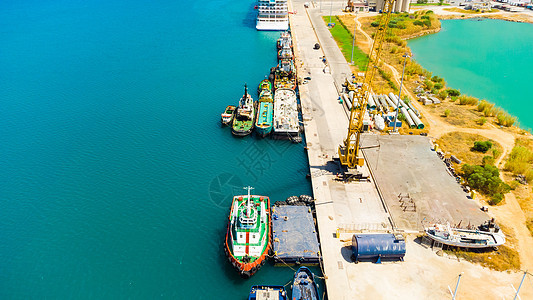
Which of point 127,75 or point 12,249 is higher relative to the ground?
point 127,75

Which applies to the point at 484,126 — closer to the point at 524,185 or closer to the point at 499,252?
the point at 524,185

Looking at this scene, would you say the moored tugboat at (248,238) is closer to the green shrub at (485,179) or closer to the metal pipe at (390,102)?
the green shrub at (485,179)

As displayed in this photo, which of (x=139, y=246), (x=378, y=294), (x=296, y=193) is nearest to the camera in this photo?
(x=378, y=294)

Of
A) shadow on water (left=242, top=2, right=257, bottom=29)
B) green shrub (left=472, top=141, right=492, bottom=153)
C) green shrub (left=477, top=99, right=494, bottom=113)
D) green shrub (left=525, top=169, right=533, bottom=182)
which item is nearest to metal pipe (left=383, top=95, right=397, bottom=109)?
green shrub (left=477, top=99, right=494, bottom=113)

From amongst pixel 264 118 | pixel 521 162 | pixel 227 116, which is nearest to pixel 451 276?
pixel 521 162


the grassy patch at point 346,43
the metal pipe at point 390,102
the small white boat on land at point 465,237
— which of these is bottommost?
the small white boat on land at point 465,237

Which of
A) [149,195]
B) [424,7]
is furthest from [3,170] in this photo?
[424,7]

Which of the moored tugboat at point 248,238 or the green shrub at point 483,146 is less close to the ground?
the green shrub at point 483,146

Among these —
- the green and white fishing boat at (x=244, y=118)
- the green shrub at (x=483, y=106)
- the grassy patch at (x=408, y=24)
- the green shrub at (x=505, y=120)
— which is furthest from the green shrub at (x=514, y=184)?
the grassy patch at (x=408, y=24)
